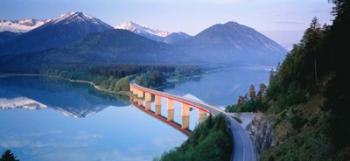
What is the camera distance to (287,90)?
34.7 meters

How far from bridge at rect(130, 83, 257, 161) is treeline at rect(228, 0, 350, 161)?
9.23ft

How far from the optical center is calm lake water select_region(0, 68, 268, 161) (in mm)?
46281

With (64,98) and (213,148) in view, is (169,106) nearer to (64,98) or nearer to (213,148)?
(64,98)

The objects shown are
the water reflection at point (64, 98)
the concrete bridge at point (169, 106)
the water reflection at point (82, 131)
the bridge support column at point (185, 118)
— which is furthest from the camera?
the water reflection at point (64, 98)

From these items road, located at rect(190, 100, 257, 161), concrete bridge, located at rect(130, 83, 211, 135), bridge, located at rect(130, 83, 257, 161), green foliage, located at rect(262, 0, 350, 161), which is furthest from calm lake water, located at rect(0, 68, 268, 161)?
green foliage, located at rect(262, 0, 350, 161)

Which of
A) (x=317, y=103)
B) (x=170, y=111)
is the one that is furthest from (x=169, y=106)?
(x=317, y=103)

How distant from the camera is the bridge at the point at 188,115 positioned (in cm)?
3025

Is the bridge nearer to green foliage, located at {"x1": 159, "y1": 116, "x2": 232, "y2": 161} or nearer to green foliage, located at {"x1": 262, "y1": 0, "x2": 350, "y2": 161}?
green foliage, located at {"x1": 159, "y1": 116, "x2": 232, "y2": 161}

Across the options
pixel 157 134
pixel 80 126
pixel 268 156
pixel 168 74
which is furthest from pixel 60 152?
pixel 168 74

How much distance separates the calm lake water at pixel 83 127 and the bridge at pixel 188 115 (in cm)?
133

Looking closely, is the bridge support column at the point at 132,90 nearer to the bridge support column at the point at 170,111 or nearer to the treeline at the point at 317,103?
the bridge support column at the point at 170,111

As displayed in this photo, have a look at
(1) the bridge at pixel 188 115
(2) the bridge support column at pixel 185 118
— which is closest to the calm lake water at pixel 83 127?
(2) the bridge support column at pixel 185 118

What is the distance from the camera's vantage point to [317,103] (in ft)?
82.1

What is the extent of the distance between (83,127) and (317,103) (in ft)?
142
